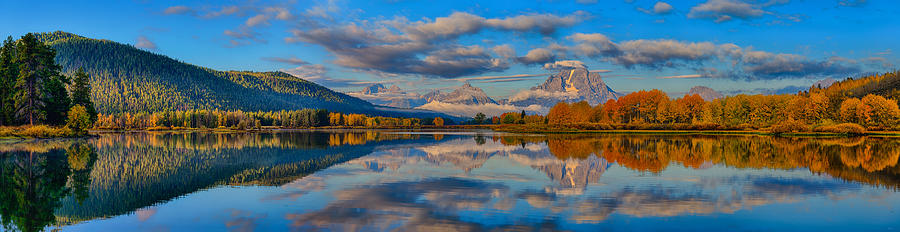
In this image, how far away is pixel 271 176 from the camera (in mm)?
28531

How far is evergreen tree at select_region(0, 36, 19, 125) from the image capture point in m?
70.3

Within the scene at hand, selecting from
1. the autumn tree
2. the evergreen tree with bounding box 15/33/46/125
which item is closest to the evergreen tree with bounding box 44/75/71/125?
the evergreen tree with bounding box 15/33/46/125

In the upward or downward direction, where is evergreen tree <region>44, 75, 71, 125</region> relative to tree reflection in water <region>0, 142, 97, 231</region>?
upward

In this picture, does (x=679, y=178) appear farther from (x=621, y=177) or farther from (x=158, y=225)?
(x=158, y=225)

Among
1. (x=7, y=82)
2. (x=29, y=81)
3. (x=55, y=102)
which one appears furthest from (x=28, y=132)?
(x=55, y=102)

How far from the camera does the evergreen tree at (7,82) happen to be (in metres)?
70.3

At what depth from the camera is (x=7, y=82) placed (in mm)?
71375

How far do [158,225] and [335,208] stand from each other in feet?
18.8

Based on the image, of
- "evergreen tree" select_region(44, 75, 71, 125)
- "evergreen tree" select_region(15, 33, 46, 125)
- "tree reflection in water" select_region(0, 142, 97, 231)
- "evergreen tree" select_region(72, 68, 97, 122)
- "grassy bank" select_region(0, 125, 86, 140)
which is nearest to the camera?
"tree reflection in water" select_region(0, 142, 97, 231)

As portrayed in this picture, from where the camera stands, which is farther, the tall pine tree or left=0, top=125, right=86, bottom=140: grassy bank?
the tall pine tree

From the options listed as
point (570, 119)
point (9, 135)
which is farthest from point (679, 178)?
point (570, 119)

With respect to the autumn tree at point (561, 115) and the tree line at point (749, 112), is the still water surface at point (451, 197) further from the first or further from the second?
the autumn tree at point (561, 115)

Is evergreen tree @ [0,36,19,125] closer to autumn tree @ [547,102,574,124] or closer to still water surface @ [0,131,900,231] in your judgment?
still water surface @ [0,131,900,231]

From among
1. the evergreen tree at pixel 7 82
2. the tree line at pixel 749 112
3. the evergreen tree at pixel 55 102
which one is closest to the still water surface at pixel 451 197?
the evergreen tree at pixel 7 82
